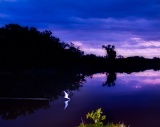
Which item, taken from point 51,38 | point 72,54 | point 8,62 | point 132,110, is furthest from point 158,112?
point 72,54

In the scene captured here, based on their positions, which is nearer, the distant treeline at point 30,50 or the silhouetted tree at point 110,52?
the distant treeline at point 30,50

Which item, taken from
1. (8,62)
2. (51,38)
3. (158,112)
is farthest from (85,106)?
(51,38)

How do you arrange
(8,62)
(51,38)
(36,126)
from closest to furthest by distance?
(36,126), (8,62), (51,38)

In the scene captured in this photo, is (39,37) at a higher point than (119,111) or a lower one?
higher

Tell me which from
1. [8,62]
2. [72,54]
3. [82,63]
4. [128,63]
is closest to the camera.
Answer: [8,62]

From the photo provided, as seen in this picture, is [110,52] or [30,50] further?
[110,52]

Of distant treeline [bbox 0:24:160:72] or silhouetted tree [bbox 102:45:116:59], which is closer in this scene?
distant treeline [bbox 0:24:160:72]

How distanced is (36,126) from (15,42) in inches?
2575

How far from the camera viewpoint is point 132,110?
28.2m

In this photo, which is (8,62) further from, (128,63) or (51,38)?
(128,63)

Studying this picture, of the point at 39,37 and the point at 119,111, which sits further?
the point at 39,37

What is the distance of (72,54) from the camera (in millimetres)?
120250

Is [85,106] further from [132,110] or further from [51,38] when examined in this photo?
[51,38]

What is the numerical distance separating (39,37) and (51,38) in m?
10.6
